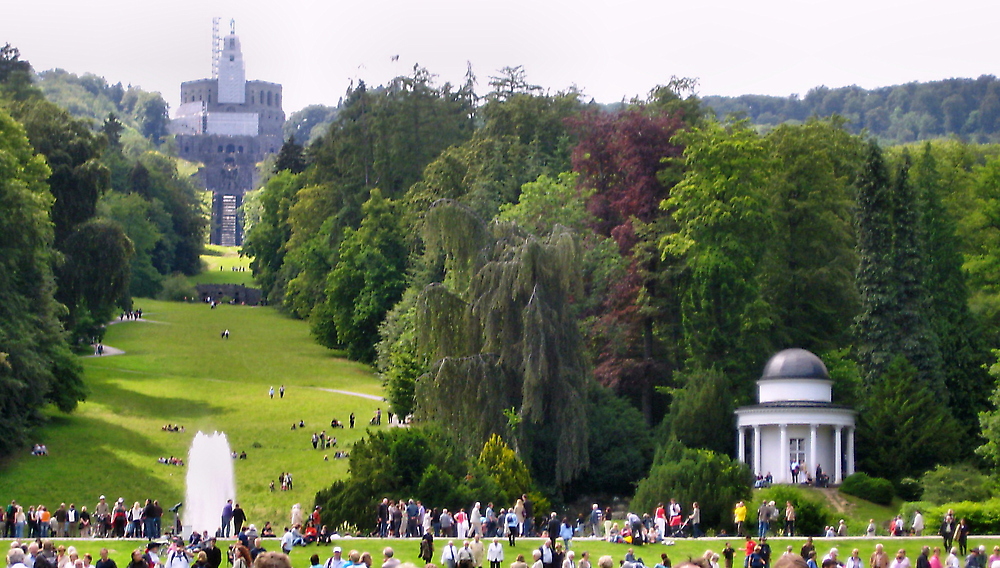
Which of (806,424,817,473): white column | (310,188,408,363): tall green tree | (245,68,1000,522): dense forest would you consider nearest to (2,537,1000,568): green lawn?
(245,68,1000,522): dense forest

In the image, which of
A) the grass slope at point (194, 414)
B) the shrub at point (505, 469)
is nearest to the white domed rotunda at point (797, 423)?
the shrub at point (505, 469)

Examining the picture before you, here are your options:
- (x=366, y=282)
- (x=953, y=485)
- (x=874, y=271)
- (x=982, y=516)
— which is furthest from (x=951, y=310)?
(x=366, y=282)

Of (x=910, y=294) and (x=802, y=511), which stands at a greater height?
(x=910, y=294)

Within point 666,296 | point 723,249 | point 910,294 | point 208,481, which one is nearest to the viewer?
point 208,481

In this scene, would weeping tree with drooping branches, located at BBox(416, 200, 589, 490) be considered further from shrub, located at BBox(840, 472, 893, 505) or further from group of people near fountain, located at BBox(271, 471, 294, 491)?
shrub, located at BBox(840, 472, 893, 505)

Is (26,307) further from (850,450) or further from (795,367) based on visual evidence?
(850,450)

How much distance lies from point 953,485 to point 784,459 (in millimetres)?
6176

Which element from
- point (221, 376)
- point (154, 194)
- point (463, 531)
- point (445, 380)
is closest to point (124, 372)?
point (221, 376)

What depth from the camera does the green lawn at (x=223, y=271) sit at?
133625 millimetres

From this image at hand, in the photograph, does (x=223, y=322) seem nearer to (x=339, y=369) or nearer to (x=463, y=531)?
(x=339, y=369)

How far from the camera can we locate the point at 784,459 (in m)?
53.9

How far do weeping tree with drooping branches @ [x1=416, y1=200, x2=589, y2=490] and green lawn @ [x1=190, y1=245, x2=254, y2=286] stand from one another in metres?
78.8

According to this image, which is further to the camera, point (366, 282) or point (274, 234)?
point (274, 234)

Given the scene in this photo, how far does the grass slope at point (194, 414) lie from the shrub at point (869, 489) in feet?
53.2
